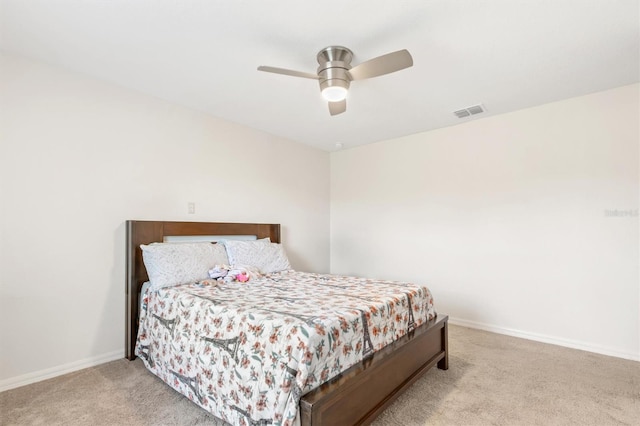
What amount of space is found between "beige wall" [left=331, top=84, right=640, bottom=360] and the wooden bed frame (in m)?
1.33

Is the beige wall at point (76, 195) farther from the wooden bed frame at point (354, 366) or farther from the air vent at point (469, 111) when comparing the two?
the air vent at point (469, 111)

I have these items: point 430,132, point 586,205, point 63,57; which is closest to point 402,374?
point 586,205

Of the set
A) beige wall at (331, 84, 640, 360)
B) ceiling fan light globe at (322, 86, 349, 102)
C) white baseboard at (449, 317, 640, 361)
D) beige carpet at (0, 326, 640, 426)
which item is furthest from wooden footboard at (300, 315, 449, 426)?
ceiling fan light globe at (322, 86, 349, 102)

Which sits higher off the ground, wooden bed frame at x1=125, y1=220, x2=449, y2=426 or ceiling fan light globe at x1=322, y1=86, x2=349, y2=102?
ceiling fan light globe at x1=322, y1=86, x2=349, y2=102

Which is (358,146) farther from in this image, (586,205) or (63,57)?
(63,57)

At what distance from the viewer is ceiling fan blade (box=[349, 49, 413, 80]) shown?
1.88 m

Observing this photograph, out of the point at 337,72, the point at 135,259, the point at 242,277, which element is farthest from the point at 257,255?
the point at 337,72

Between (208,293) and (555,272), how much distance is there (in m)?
3.25

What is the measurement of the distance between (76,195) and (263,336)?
203cm

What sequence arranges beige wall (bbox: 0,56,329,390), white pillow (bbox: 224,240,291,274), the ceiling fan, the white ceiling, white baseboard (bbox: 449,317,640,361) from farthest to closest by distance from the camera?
white pillow (bbox: 224,240,291,274)
white baseboard (bbox: 449,317,640,361)
beige wall (bbox: 0,56,329,390)
the ceiling fan
the white ceiling

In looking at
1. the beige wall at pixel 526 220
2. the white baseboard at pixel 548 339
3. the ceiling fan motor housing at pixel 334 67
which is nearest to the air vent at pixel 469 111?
the beige wall at pixel 526 220

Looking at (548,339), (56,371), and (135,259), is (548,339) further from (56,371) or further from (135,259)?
(56,371)

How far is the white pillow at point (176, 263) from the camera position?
2.55 m

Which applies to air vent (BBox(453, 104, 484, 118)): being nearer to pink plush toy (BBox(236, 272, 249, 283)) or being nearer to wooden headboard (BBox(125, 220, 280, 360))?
pink plush toy (BBox(236, 272, 249, 283))
